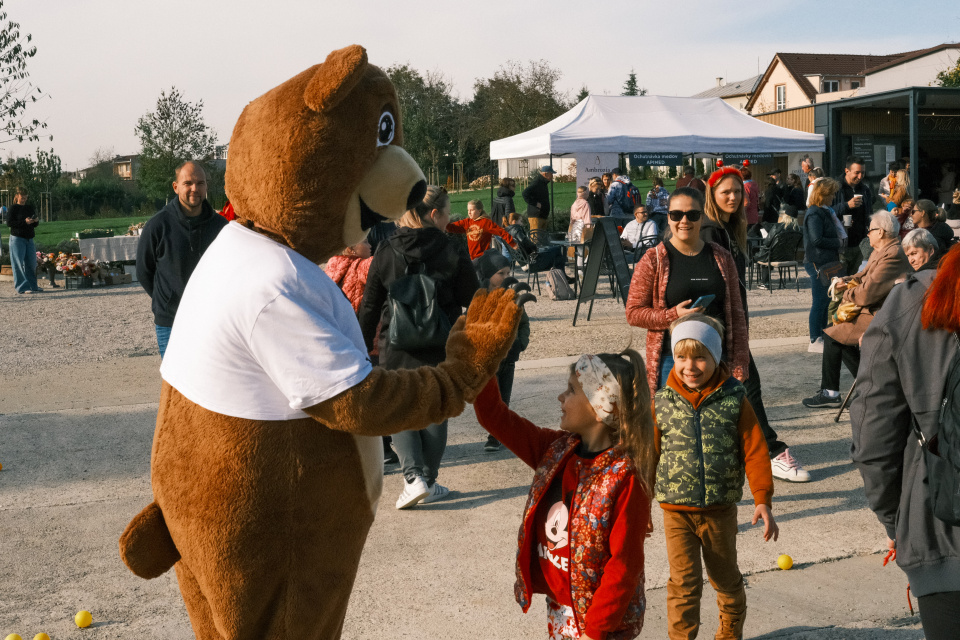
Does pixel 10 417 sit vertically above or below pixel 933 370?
below

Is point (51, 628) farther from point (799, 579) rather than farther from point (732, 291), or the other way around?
point (732, 291)

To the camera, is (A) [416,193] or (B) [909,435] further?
(A) [416,193]

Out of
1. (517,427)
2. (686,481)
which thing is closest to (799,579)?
(686,481)

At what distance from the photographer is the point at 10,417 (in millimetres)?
7383

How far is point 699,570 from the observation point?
3414mm

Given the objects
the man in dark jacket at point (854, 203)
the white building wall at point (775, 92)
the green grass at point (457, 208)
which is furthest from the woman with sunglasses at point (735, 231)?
the white building wall at point (775, 92)

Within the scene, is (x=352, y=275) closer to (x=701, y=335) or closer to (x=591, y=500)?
(x=701, y=335)

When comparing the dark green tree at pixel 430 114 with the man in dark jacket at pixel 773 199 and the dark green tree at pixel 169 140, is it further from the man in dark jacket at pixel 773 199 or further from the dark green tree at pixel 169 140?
the man in dark jacket at pixel 773 199

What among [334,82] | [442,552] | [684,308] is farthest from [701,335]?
[334,82]

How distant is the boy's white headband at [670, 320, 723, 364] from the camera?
3590 mm

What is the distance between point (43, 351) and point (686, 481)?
9458 millimetres

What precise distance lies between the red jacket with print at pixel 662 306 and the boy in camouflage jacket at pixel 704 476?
49.1 inches

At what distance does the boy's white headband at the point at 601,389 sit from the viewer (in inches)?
108

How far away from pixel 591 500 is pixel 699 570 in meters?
0.97
